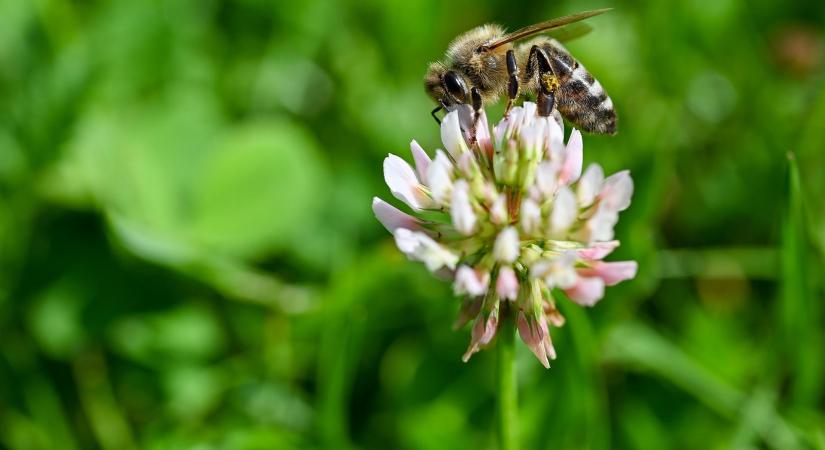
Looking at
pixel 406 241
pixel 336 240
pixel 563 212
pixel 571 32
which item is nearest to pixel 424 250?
pixel 406 241

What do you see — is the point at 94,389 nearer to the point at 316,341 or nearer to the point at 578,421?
the point at 316,341

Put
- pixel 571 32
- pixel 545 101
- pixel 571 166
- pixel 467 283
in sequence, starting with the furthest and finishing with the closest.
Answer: pixel 571 32 → pixel 545 101 → pixel 571 166 → pixel 467 283

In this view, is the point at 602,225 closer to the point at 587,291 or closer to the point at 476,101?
the point at 587,291

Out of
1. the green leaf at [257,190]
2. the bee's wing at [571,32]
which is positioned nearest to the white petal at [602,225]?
the bee's wing at [571,32]

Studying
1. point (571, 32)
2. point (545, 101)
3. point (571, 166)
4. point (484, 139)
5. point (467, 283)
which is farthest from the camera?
point (571, 32)

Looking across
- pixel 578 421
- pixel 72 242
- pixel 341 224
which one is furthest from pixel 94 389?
pixel 578 421

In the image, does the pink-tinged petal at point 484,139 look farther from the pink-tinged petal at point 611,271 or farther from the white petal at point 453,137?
the pink-tinged petal at point 611,271

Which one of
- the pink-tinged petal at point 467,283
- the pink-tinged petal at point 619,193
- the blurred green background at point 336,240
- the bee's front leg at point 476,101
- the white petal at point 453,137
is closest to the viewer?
the pink-tinged petal at point 467,283
